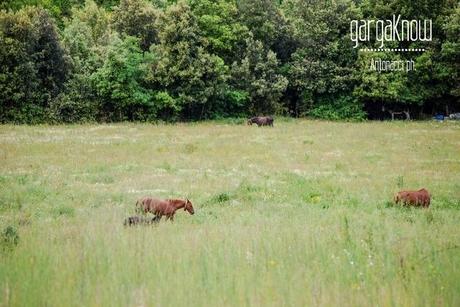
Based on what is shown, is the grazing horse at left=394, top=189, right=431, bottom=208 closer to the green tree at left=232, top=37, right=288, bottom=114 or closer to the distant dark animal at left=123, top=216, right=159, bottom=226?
the distant dark animal at left=123, top=216, right=159, bottom=226

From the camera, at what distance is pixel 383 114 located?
5981 cm

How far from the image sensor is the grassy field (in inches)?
218

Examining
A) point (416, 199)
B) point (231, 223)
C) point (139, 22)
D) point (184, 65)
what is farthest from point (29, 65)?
point (231, 223)

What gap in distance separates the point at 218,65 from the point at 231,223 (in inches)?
1622

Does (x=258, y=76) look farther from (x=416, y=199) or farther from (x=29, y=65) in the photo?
(x=416, y=199)

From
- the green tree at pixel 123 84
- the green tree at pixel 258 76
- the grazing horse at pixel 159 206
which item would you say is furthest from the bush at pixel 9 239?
the green tree at pixel 258 76

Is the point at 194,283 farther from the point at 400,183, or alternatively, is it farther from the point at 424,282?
the point at 400,183

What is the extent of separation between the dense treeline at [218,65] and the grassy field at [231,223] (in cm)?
1400

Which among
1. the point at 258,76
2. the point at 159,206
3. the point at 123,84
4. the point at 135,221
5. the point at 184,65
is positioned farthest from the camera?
the point at 258,76

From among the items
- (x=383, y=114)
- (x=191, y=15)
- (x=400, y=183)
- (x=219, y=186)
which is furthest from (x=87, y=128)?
(x=383, y=114)

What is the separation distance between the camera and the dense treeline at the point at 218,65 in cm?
4897

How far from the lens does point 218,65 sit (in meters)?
50.9

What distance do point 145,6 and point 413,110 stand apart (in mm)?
34983

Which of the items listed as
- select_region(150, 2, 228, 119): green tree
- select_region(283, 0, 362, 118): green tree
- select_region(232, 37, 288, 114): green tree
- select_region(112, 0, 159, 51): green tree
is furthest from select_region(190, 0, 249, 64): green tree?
select_region(283, 0, 362, 118): green tree
